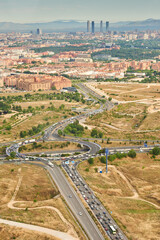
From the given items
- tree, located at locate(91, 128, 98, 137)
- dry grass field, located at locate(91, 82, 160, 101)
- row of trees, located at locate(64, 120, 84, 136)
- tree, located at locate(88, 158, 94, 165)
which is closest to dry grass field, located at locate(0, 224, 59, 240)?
tree, located at locate(88, 158, 94, 165)

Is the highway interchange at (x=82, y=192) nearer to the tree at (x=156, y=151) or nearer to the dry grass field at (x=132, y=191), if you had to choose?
the dry grass field at (x=132, y=191)

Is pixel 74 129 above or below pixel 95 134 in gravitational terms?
above

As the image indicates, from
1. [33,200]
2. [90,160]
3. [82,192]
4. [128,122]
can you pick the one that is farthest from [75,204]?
[128,122]

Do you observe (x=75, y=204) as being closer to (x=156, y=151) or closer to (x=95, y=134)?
(x=156, y=151)

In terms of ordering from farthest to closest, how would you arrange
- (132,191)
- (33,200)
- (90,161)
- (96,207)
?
(90,161) < (132,191) < (33,200) < (96,207)

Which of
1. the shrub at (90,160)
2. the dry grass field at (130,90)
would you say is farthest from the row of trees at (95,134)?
the dry grass field at (130,90)

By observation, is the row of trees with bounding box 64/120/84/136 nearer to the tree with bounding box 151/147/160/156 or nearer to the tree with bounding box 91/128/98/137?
the tree with bounding box 91/128/98/137
